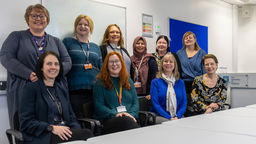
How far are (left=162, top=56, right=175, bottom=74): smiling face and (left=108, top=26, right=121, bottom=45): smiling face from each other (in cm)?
69

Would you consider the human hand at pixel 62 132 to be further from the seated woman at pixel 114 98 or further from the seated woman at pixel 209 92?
the seated woman at pixel 209 92

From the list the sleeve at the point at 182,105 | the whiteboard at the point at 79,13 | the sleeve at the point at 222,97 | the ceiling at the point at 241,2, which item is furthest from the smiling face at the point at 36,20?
the ceiling at the point at 241,2

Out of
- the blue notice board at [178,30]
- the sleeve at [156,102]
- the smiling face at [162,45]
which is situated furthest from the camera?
the blue notice board at [178,30]

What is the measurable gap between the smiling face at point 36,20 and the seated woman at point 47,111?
1.55 feet

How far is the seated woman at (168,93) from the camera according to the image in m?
2.80

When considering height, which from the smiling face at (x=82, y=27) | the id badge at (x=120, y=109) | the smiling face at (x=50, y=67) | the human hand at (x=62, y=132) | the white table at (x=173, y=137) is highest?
the smiling face at (x=82, y=27)

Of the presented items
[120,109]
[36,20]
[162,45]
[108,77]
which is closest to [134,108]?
[120,109]

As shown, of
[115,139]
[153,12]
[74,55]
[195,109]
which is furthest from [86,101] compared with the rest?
[153,12]

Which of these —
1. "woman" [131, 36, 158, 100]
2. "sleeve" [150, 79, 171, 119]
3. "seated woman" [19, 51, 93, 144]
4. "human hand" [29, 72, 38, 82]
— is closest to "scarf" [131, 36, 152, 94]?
"woman" [131, 36, 158, 100]

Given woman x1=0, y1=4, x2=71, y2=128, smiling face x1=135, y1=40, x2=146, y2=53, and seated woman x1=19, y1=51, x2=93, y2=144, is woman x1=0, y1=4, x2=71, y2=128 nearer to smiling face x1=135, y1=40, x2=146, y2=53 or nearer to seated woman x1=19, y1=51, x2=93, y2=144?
seated woman x1=19, y1=51, x2=93, y2=144

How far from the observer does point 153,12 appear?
4.47m

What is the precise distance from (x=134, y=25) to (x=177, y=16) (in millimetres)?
1287

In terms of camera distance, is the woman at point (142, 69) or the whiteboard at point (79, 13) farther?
the woman at point (142, 69)

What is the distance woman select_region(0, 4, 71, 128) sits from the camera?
7.43ft
